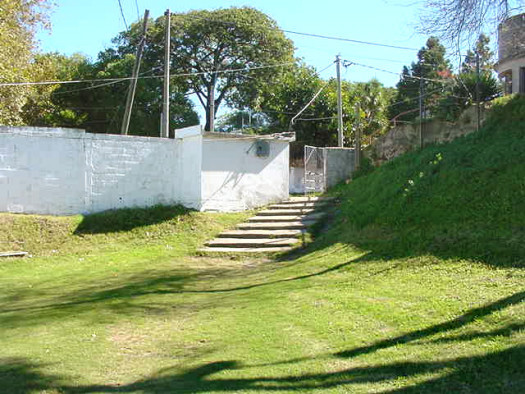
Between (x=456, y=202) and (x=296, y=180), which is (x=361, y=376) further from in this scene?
(x=296, y=180)

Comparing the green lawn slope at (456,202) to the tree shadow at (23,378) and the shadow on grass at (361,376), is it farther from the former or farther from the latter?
the tree shadow at (23,378)

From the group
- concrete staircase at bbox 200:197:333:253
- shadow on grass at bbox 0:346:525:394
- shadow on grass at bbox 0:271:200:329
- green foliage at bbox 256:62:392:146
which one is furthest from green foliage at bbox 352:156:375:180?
shadow on grass at bbox 0:346:525:394

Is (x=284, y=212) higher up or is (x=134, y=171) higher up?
(x=134, y=171)

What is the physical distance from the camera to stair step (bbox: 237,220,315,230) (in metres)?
13.3

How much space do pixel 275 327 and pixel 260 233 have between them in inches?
287

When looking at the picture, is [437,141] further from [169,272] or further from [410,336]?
[410,336]

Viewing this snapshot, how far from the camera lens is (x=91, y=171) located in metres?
14.5

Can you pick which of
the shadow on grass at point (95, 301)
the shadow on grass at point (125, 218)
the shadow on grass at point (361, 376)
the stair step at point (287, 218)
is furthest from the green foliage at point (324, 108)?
the shadow on grass at point (361, 376)

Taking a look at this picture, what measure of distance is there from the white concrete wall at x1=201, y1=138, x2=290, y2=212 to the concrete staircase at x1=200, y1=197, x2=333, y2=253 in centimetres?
63

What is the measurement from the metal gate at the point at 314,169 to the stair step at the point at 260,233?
4.00 metres

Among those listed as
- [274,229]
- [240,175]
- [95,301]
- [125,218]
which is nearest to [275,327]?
[95,301]

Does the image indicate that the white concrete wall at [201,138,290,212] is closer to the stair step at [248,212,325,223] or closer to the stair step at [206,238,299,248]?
the stair step at [248,212,325,223]

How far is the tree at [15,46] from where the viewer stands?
1628 centimetres

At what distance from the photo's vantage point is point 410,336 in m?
4.91
